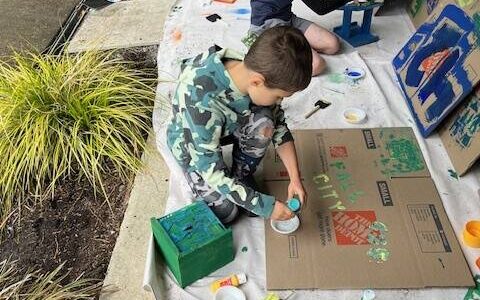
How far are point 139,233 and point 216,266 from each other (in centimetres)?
38

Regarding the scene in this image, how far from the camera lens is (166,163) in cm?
229

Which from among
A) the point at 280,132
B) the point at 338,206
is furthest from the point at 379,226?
the point at 280,132

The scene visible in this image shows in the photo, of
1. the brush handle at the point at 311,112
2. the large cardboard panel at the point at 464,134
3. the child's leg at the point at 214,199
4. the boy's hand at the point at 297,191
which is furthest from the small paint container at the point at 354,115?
the child's leg at the point at 214,199

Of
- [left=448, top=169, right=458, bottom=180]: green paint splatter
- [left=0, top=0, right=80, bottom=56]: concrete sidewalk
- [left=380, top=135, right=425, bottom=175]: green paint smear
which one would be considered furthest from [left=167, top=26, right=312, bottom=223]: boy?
[left=0, top=0, right=80, bottom=56]: concrete sidewalk

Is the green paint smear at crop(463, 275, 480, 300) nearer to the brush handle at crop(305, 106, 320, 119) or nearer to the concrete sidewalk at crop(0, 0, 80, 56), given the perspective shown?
the brush handle at crop(305, 106, 320, 119)

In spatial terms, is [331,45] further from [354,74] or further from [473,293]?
[473,293]

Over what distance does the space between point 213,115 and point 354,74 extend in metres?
1.21

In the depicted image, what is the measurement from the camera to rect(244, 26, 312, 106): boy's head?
152cm

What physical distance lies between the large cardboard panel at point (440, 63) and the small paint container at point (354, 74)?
0.19 m

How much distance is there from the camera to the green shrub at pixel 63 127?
2.21 metres

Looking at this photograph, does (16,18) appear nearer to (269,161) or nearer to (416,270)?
(269,161)

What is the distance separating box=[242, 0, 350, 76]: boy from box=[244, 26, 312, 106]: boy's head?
3.67 ft

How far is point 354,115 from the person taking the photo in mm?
2449

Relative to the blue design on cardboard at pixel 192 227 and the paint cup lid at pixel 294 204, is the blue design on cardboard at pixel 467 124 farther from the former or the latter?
the blue design on cardboard at pixel 192 227
